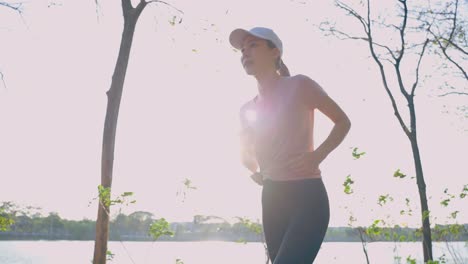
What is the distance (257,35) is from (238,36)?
118 millimetres

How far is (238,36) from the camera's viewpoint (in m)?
2.17

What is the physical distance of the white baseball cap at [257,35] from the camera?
2094mm

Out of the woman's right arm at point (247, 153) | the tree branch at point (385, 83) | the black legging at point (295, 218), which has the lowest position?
the black legging at point (295, 218)

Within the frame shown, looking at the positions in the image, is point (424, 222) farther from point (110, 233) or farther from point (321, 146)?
point (321, 146)

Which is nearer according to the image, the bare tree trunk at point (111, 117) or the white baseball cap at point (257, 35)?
the white baseball cap at point (257, 35)

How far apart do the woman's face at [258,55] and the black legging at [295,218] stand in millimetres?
514

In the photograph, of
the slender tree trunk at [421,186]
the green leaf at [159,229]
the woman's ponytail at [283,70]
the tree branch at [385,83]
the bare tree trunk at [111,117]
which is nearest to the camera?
the woman's ponytail at [283,70]

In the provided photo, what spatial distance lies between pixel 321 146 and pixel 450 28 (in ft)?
43.5

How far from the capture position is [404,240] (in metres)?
6.91

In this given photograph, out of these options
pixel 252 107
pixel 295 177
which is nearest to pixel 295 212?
pixel 295 177

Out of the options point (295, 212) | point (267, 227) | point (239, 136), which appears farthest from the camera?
point (239, 136)

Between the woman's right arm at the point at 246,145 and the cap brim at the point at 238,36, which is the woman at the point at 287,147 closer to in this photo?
the cap brim at the point at 238,36

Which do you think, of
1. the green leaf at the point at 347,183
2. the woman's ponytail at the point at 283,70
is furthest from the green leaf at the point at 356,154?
the woman's ponytail at the point at 283,70

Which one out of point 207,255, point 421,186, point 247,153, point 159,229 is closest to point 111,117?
point 159,229
